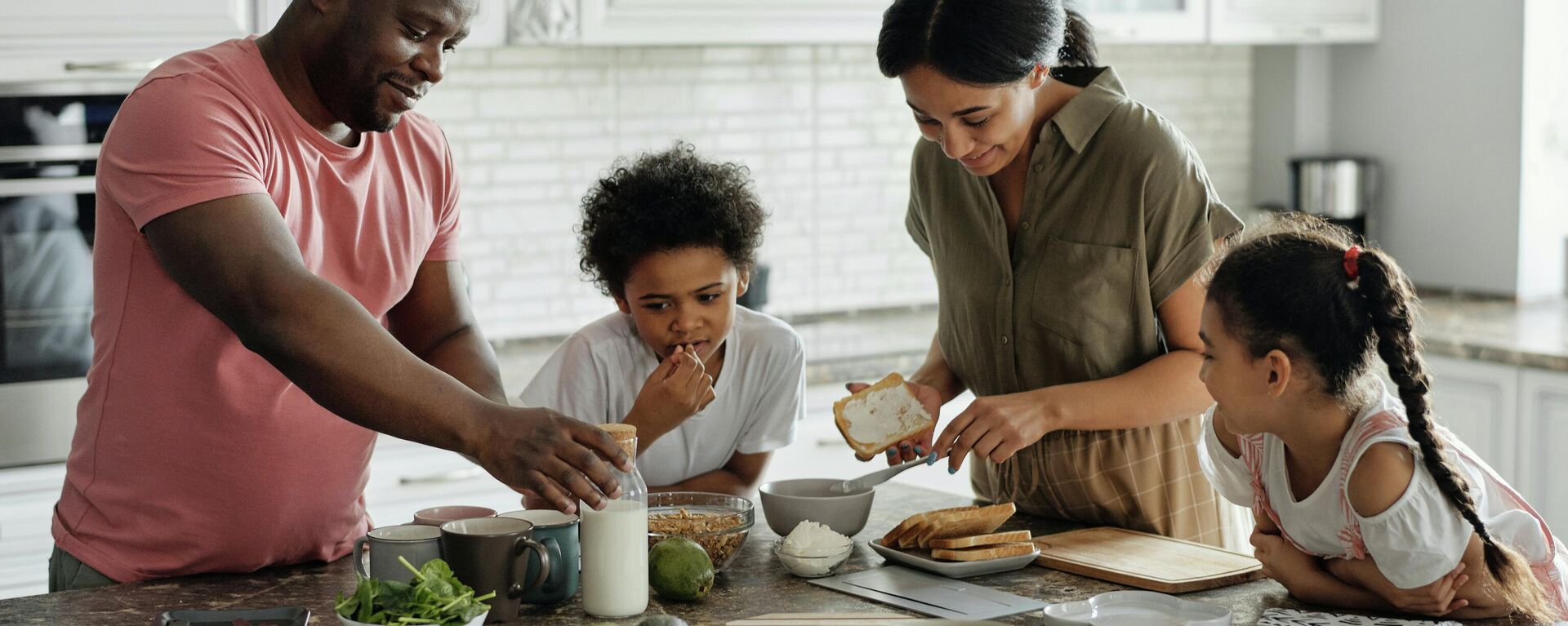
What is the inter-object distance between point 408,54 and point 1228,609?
3.65 ft

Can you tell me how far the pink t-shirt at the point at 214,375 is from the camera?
66.5 inches

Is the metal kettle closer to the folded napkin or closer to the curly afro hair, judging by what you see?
the curly afro hair

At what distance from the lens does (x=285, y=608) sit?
5.15ft

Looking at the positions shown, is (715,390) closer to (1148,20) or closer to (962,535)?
(962,535)


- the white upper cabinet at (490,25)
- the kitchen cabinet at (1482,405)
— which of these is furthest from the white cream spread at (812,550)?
the kitchen cabinet at (1482,405)

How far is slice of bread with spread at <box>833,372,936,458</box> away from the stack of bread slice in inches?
8.2

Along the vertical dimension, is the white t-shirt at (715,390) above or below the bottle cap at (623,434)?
below

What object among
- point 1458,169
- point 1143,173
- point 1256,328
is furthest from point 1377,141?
point 1256,328

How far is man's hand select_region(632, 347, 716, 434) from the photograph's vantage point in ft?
6.65

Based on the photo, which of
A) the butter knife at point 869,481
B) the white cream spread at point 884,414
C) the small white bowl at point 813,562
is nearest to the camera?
the small white bowl at point 813,562

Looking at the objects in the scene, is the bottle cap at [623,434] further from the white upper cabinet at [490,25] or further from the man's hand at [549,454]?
the white upper cabinet at [490,25]

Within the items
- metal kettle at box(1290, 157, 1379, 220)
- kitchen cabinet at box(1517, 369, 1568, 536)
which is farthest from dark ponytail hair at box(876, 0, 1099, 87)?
metal kettle at box(1290, 157, 1379, 220)

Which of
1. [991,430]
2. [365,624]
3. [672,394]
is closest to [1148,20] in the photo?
[991,430]

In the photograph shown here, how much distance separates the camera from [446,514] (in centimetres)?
179
